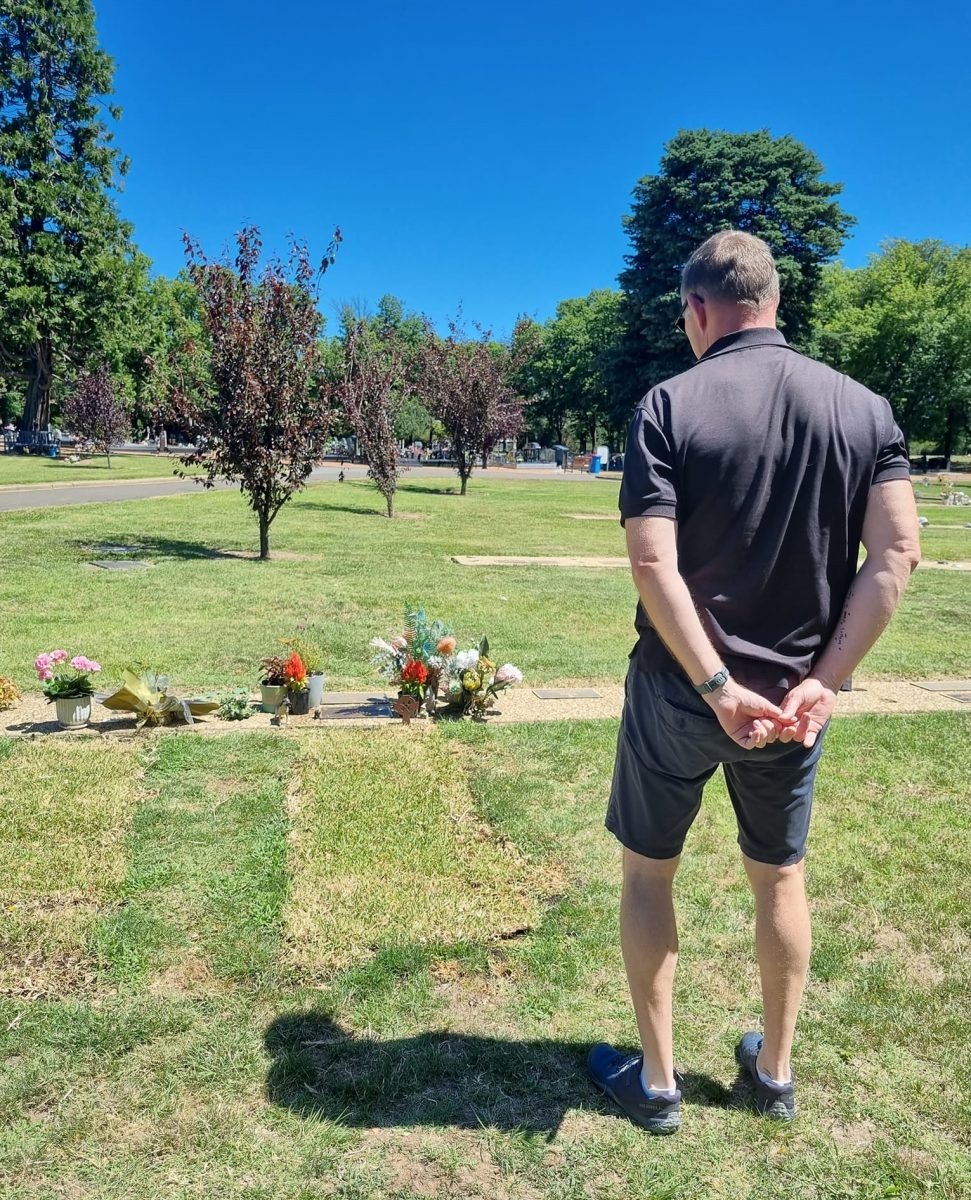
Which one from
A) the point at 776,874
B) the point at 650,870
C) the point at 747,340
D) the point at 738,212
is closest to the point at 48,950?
the point at 650,870

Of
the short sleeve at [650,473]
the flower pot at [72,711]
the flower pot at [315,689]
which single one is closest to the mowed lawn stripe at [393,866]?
the flower pot at [315,689]

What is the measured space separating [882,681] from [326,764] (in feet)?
14.4

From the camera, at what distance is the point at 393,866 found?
3379 millimetres

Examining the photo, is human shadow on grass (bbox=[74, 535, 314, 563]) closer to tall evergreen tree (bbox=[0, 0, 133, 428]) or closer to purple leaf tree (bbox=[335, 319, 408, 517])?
purple leaf tree (bbox=[335, 319, 408, 517])

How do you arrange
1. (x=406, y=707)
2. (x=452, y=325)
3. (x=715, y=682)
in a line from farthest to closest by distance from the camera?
1. (x=452, y=325)
2. (x=406, y=707)
3. (x=715, y=682)

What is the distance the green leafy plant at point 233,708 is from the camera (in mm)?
5133

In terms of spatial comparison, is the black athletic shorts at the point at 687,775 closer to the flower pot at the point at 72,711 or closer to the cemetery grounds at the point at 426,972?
the cemetery grounds at the point at 426,972

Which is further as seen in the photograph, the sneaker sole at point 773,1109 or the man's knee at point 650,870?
the sneaker sole at point 773,1109

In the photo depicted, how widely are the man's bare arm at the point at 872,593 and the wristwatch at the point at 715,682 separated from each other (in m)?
0.16

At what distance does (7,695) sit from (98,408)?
3703 centimetres

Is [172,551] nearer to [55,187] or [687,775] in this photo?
[687,775]

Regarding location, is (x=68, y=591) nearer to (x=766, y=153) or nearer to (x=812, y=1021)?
(x=812, y=1021)

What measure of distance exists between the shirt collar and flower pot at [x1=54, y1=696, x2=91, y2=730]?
4083 mm

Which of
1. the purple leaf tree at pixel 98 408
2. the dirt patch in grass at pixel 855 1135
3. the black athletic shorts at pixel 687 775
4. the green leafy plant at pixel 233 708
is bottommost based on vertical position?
the dirt patch in grass at pixel 855 1135
